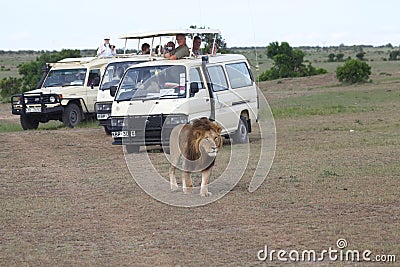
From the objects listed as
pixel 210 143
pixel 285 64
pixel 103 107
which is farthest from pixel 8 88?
pixel 210 143

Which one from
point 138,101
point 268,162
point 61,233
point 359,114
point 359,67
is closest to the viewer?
point 61,233

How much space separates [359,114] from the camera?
82.8 ft

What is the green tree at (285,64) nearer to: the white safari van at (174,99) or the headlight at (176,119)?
the white safari van at (174,99)

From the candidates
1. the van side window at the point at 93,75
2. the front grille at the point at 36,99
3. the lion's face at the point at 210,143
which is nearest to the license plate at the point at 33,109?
the front grille at the point at 36,99

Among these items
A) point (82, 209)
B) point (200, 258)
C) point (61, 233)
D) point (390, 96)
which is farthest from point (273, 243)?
point (390, 96)

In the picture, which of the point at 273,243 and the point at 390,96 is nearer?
the point at 273,243

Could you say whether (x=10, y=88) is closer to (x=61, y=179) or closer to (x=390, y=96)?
(x=390, y=96)

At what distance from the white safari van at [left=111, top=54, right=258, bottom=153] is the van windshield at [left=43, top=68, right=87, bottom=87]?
683cm

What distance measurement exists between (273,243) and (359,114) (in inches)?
692

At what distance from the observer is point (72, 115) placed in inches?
911

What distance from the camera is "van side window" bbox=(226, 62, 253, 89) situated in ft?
55.4

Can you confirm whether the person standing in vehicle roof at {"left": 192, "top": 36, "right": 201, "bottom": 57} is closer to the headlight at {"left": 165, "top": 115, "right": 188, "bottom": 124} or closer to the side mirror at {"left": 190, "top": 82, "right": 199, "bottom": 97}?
the side mirror at {"left": 190, "top": 82, "right": 199, "bottom": 97}

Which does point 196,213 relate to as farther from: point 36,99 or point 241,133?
point 36,99

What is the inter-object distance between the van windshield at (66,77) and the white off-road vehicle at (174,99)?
6.85 meters
